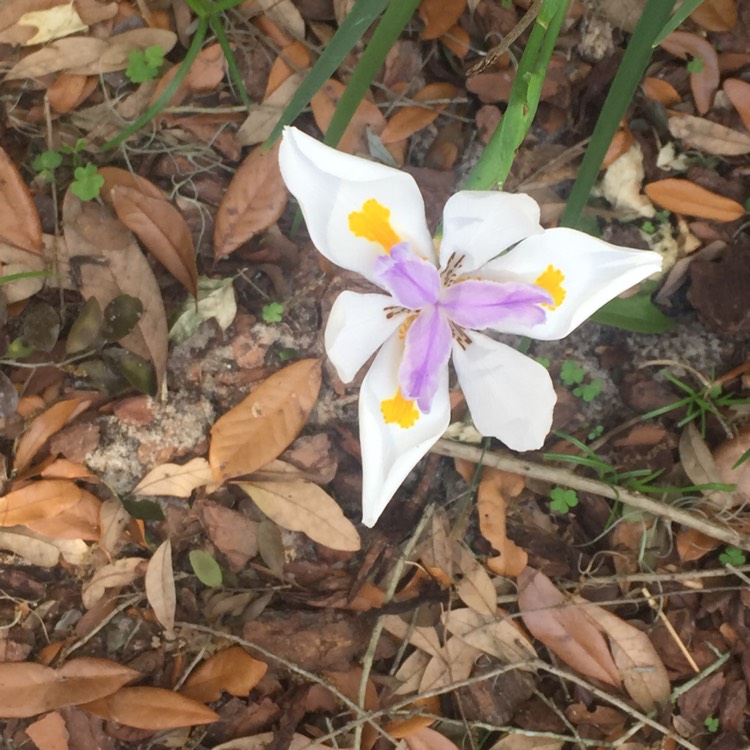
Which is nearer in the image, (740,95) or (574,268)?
(574,268)

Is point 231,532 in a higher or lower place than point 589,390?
lower

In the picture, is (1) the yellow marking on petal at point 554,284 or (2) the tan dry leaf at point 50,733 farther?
(2) the tan dry leaf at point 50,733

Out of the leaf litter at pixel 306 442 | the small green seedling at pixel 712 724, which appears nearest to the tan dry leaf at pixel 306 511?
the leaf litter at pixel 306 442

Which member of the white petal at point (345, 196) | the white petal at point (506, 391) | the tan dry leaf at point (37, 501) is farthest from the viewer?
the tan dry leaf at point (37, 501)

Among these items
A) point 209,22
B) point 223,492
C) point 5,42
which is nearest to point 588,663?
point 223,492

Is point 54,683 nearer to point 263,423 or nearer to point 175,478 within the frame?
point 175,478

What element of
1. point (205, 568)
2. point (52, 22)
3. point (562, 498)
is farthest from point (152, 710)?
point (52, 22)

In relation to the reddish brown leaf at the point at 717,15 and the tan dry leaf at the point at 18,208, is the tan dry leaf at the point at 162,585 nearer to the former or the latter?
the tan dry leaf at the point at 18,208

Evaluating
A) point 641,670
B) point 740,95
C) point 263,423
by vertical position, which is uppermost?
point 740,95
